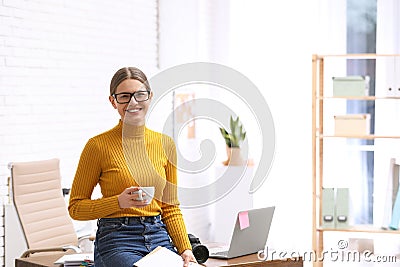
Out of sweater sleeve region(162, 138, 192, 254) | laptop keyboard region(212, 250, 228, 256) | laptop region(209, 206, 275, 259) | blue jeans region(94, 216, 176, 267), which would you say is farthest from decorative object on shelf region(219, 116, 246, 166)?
blue jeans region(94, 216, 176, 267)

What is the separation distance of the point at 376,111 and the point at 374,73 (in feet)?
1.00

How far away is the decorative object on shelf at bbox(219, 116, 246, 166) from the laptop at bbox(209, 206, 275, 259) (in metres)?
2.45

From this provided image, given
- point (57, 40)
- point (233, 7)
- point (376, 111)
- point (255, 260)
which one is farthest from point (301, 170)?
point (255, 260)

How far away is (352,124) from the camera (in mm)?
5242

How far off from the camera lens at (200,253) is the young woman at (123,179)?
14.3 inches

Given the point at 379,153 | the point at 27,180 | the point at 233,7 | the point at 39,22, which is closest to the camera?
the point at 27,180

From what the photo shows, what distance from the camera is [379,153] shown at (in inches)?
231

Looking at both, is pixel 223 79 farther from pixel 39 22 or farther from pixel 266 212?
pixel 266 212

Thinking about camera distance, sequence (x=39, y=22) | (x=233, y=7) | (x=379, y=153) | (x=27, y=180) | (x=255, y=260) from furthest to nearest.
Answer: (x=233, y=7) → (x=379, y=153) → (x=39, y=22) → (x=27, y=180) → (x=255, y=260)

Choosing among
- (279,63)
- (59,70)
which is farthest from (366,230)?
(59,70)

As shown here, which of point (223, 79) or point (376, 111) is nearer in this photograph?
point (376, 111)

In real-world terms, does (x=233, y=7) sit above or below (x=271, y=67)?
above

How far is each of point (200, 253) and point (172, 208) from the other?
371 millimetres

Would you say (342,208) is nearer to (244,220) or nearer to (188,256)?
(244,220)
